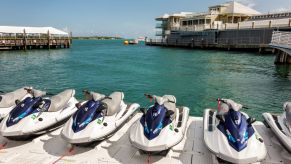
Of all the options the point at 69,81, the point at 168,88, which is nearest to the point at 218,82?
the point at 168,88

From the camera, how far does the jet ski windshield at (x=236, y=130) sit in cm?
425

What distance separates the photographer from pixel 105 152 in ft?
16.9

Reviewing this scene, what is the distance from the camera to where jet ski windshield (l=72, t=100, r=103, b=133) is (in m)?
4.97

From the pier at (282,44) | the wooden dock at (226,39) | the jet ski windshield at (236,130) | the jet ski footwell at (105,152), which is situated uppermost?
the wooden dock at (226,39)

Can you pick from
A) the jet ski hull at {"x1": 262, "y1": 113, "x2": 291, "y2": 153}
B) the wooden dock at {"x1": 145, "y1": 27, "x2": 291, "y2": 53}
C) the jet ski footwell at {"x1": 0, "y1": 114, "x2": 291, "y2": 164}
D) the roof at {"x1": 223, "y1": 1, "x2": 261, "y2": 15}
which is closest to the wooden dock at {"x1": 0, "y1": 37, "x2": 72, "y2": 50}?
the wooden dock at {"x1": 145, "y1": 27, "x2": 291, "y2": 53}

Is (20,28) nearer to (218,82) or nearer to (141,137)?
(218,82)

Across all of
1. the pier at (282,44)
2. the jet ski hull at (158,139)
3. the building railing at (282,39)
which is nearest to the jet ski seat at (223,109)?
the jet ski hull at (158,139)

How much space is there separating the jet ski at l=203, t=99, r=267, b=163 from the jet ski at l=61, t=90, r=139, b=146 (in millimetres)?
2266

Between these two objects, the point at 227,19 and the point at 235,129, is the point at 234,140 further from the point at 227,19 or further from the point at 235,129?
the point at 227,19

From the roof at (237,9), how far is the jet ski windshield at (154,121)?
64963 millimetres

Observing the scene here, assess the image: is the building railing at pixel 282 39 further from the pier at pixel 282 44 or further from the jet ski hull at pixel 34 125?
the jet ski hull at pixel 34 125

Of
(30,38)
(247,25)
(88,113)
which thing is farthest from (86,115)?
(247,25)

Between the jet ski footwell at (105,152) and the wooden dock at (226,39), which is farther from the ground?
the wooden dock at (226,39)

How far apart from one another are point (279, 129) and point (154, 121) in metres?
2.95
